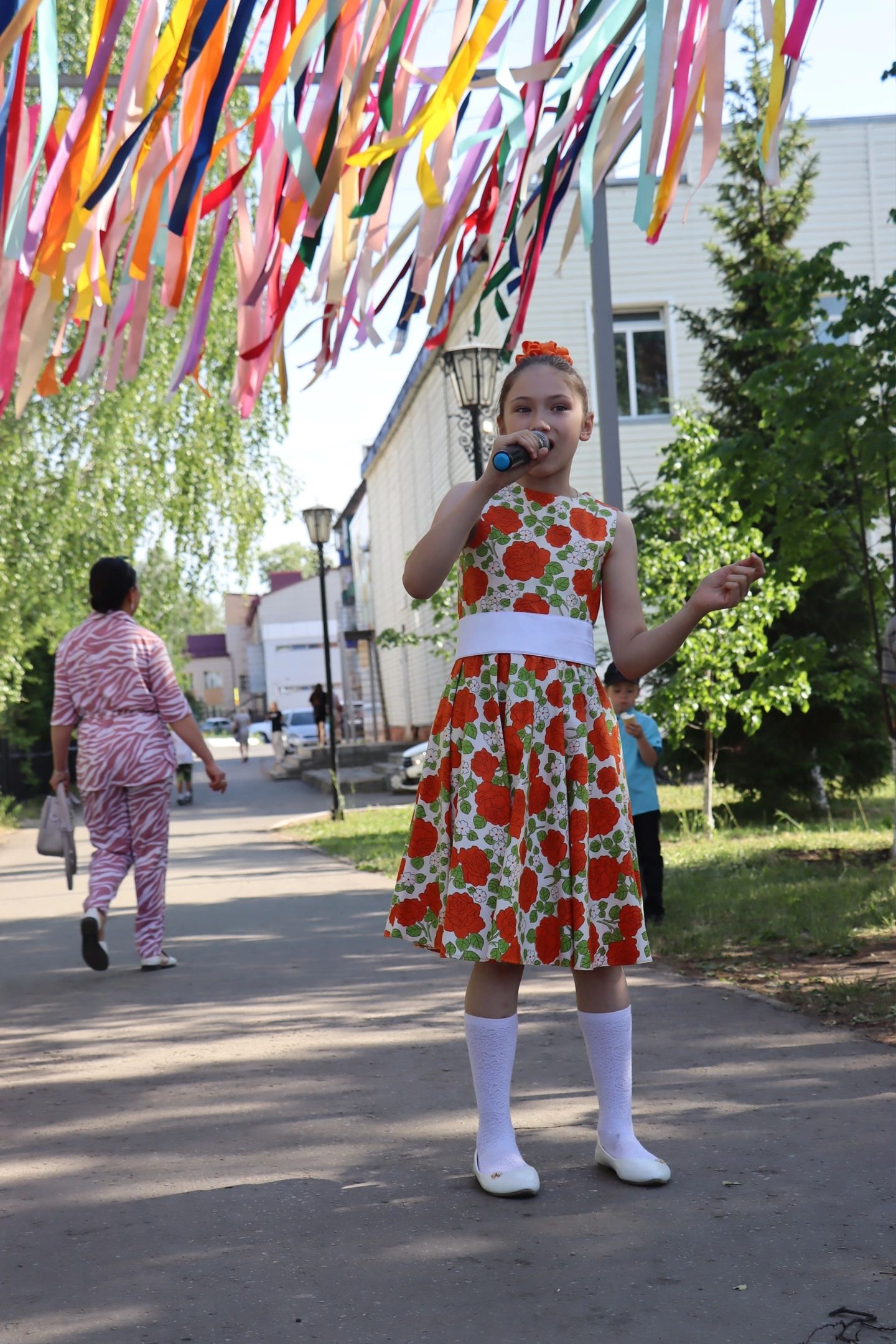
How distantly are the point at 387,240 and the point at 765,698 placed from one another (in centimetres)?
888

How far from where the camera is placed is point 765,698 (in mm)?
12727

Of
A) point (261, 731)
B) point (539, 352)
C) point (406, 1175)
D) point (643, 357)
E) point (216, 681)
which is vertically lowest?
point (261, 731)

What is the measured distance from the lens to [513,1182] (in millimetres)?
3371

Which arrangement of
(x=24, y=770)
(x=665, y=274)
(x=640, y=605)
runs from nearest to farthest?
(x=640, y=605)
(x=665, y=274)
(x=24, y=770)

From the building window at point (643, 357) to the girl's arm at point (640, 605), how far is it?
2157 cm

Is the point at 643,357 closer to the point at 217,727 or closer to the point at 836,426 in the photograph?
the point at 836,426

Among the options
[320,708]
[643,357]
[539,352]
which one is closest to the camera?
[539,352]

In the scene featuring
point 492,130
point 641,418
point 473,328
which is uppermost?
point 641,418

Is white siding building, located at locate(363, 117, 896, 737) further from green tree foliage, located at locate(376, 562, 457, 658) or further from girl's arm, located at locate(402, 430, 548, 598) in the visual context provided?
girl's arm, located at locate(402, 430, 548, 598)

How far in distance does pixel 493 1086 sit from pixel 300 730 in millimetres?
44648

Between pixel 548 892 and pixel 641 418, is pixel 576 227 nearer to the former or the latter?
pixel 548 892

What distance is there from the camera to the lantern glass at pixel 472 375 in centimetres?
1266

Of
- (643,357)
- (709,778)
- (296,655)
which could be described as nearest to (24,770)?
(643,357)

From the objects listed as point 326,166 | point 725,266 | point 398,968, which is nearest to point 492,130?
point 326,166
